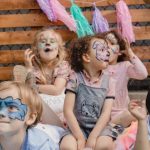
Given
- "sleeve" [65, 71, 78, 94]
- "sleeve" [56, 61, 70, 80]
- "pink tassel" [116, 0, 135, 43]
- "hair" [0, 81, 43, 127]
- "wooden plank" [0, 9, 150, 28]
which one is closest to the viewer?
"hair" [0, 81, 43, 127]

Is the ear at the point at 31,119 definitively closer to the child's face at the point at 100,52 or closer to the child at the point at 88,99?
the child at the point at 88,99

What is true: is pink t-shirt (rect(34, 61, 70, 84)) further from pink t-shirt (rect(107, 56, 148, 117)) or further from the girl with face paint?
pink t-shirt (rect(107, 56, 148, 117))

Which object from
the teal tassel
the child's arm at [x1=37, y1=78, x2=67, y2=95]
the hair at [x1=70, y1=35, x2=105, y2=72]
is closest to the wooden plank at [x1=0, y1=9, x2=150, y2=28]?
the teal tassel

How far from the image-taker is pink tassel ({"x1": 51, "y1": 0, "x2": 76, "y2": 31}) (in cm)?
337

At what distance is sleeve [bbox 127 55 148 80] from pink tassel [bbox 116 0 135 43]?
0.61 metres

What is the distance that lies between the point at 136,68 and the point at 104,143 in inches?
27.8

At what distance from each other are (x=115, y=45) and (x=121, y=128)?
0.71 m

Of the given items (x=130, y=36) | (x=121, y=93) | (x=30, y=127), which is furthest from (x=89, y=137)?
(x=130, y=36)

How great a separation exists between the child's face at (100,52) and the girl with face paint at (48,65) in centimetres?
43

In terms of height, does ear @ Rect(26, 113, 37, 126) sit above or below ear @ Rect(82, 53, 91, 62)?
below

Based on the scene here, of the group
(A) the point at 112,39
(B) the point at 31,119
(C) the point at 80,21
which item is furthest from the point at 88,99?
(C) the point at 80,21

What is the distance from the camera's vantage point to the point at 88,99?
2.30 m

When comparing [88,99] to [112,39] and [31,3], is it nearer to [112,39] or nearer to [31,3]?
[112,39]

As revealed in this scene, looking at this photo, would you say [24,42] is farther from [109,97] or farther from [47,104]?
[109,97]
